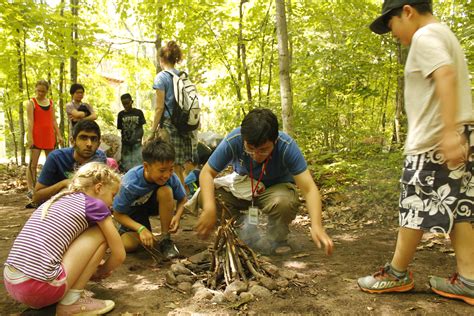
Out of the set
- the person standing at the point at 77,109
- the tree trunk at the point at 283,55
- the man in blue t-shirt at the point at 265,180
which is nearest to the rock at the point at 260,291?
the man in blue t-shirt at the point at 265,180

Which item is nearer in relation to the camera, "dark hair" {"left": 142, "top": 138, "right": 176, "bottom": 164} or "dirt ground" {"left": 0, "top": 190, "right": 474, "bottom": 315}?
"dirt ground" {"left": 0, "top": 190, "right": 474, "bottom": 315}

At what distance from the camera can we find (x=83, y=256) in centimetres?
222

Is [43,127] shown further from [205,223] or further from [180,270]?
[205,223]

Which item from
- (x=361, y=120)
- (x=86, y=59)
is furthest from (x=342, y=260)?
(x=86, y=59)

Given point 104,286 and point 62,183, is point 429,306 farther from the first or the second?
point 62,183

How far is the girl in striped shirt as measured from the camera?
6.65 ft

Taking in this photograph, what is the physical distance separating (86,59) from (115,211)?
610 centimetres

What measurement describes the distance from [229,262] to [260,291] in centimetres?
35

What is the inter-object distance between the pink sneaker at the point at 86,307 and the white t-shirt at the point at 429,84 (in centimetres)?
212

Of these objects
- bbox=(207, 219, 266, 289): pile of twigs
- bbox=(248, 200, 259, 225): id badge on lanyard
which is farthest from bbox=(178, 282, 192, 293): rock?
bbox=(248, 200, 259, 225): id badge on lanyard

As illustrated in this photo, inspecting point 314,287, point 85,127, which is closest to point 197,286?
point 314,287

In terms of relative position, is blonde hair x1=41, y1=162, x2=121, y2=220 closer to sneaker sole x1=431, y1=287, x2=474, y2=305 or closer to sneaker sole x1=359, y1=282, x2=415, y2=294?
sneaker sole x1=359, y1=282, x2=415, y2=294

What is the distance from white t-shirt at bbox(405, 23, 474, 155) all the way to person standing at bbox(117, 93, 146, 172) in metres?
5.24

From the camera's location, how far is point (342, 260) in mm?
3191
